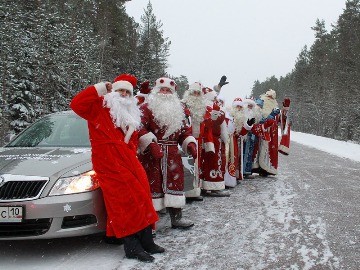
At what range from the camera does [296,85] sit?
2965 inches

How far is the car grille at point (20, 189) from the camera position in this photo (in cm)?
402

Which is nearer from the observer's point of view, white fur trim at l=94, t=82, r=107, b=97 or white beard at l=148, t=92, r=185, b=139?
white fur trim at l=94, t=82, r=107, b=97

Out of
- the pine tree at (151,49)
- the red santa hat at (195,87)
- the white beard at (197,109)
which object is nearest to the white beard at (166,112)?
the white beard at (197,109)

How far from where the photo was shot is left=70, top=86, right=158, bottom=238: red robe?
4164 millimetres

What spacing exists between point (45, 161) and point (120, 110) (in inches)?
37.1

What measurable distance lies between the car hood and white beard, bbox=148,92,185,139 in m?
0.95

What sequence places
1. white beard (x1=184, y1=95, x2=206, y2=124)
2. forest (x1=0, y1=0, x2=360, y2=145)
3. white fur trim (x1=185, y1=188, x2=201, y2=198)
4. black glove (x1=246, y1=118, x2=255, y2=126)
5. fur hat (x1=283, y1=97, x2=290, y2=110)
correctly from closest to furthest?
white beard (x1=184, y1=95, x2=206, y2=124) → white fur trim (x1=185, y1=188, x2=201, y2=198) → black glove (x1=246, y1=118, x2=255, y2=126) → fur hat (x1=283, y1=97, x2=290, y2=110) → forest (x1=0, y1=0, x2=360, y2=145)

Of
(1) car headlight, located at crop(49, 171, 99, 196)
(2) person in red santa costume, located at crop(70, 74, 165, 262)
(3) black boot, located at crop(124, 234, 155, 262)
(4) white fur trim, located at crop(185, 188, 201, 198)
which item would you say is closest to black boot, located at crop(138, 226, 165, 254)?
(2) person in red santa costume, located at crop(70, 74, 165, 262)

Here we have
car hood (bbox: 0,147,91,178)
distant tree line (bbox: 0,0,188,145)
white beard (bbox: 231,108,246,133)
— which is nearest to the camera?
car hood (bbox: 0,147,91,178)

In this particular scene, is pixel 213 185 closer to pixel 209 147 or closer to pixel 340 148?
pixel 209 147

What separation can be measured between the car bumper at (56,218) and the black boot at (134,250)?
1.18 ft

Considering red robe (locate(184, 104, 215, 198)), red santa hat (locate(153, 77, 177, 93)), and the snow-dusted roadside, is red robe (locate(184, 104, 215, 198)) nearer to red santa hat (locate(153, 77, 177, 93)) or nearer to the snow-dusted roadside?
red santa hat (locate(153, 77, 177, 93))

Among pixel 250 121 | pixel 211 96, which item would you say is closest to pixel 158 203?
pixel 211 96

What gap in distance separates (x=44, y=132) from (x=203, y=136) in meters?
2.74
